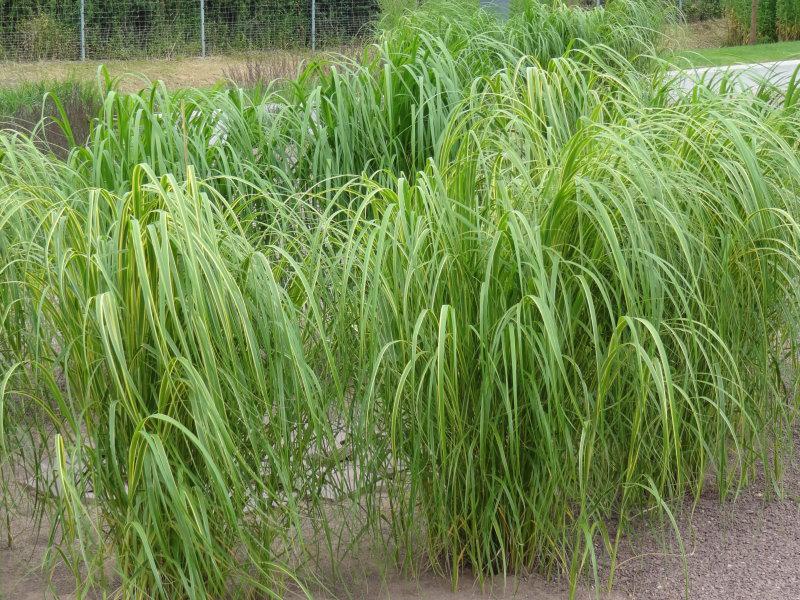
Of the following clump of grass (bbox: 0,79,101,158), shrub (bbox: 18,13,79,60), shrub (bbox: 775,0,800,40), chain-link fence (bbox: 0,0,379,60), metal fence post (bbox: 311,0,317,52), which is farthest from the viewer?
shrub (bbox: 775,0,800,40)

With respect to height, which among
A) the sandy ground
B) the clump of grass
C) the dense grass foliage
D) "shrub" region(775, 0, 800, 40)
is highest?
"shrub" region(775, 0, 800, 40)

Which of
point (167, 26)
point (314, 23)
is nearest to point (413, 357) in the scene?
point (167, 26)

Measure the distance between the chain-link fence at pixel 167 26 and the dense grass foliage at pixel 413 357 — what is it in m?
15.8

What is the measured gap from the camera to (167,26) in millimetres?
19359

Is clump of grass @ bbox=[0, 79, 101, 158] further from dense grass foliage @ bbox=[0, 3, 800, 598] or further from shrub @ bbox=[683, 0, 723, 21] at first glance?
shrub @ bbox=[683, 0, 723, 21]

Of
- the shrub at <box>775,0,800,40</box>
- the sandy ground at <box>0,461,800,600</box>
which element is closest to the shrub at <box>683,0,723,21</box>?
the shrub at <box>775,0,800,40</box>

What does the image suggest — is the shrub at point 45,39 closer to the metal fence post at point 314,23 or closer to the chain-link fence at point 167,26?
the chain-link fence at point 167,26

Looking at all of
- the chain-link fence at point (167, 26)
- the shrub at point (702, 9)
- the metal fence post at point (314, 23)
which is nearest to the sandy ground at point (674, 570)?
the chain-link fence at point (167, 26)

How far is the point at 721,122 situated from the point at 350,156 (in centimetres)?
182

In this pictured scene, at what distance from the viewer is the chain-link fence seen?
1794cm

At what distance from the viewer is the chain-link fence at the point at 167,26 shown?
17938mm

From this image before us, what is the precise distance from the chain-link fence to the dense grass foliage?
622 inches

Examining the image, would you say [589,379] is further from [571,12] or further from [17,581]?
[571,12]

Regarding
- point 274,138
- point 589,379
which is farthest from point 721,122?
point 274,138
